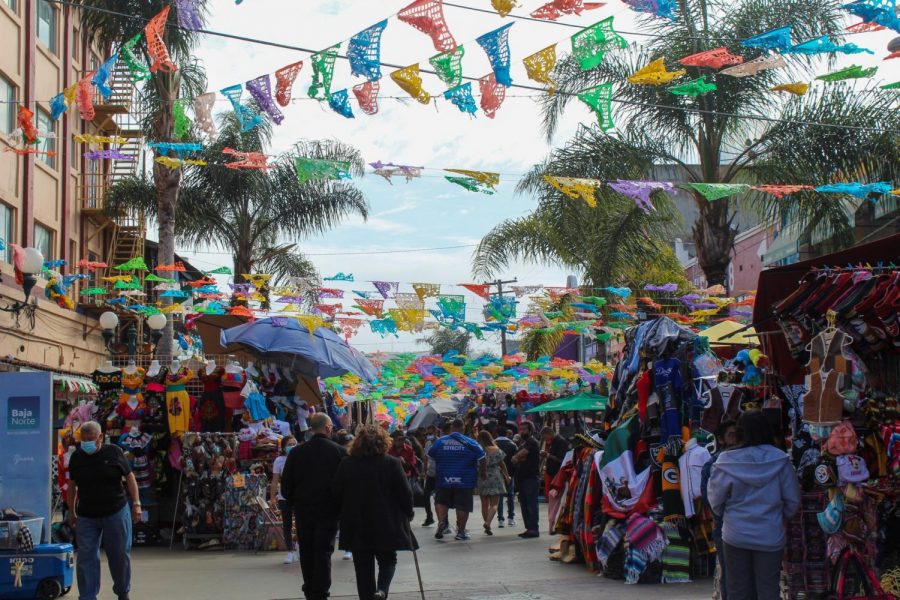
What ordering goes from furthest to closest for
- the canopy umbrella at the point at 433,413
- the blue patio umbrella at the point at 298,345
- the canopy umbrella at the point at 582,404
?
the canopy umbrella at the point at 433,413
the canopy umbrella at the point at 582,404
the blue patio umbrella at the point at 298,345

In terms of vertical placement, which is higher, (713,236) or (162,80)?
(162,80)

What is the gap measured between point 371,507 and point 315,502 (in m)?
1.06

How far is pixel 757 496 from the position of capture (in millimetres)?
7082

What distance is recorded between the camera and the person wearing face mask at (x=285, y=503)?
13.2m

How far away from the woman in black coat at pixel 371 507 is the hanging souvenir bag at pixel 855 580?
3.38 meters

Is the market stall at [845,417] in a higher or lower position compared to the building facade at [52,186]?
lower

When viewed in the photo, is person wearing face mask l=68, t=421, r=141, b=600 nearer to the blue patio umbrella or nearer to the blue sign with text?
the blue sign with text

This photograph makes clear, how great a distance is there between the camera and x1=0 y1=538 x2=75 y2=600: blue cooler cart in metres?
10.1

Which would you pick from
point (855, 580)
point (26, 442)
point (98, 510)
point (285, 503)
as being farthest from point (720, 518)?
point (26, 442)

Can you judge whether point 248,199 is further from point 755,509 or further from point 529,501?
point 755,509

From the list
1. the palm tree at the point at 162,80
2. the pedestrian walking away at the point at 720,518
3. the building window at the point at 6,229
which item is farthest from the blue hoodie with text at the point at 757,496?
the building window at the point at 6,229

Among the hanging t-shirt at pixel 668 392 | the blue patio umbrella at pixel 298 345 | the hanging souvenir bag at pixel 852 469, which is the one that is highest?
the blue patio umbrella at pixel 298 345

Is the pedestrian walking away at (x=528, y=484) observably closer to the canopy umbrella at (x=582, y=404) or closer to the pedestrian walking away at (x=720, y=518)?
the canopy umbrella at (x=582, y=404)

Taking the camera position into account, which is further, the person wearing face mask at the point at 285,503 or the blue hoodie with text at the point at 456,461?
the blue hoodie with text at the point at 456,461
